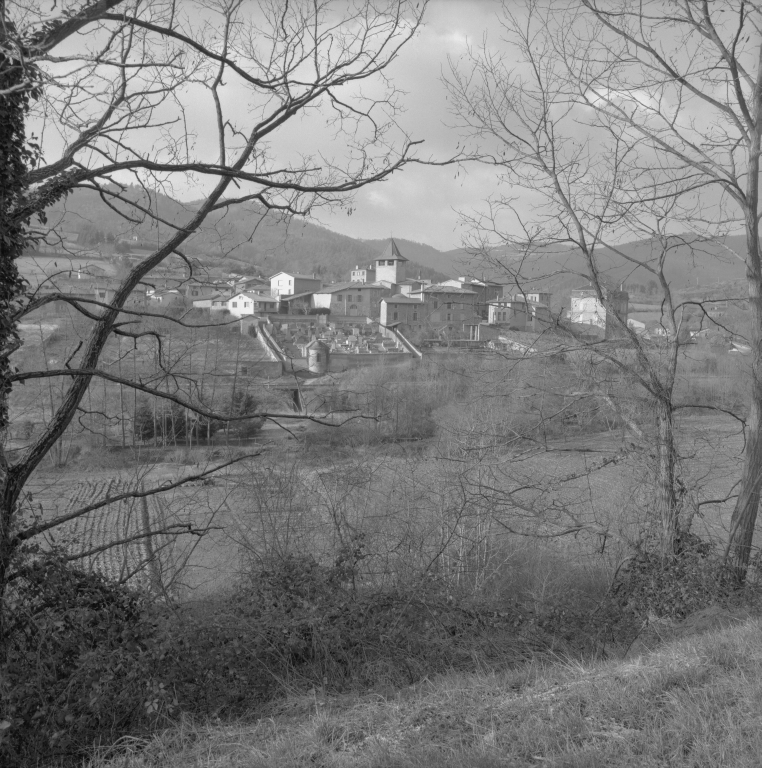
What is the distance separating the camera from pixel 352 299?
52500 millimetres

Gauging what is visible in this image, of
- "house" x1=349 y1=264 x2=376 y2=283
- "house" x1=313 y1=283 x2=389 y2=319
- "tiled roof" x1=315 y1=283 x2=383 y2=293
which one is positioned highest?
"house" x1=349 y1=264 x2=376 y2=283

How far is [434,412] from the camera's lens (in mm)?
24406

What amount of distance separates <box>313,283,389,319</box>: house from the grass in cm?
4507

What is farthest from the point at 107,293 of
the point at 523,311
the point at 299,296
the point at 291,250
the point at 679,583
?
the point at 299,296

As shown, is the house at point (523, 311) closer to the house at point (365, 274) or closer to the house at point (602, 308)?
the house at point (602, 308)

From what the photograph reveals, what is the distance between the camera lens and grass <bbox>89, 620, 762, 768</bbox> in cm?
306

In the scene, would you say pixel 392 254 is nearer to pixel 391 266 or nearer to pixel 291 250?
pixel 391 266

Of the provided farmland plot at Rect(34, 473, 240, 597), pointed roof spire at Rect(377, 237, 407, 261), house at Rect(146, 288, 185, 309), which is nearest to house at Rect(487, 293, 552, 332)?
house at Rect(146, 288, 185, 309)

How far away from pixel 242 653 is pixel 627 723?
3.88 metres

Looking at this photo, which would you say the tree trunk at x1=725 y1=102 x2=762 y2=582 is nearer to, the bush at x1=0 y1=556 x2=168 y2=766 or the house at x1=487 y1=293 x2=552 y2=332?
the house at x1=487 y1=293 x2=552 y2=332

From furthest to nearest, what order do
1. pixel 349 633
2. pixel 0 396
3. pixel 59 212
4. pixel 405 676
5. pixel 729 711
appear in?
pixel 349 633 → pixel 405 676 → pixel 59 212 → pixel 0 396 → pixel 729 711

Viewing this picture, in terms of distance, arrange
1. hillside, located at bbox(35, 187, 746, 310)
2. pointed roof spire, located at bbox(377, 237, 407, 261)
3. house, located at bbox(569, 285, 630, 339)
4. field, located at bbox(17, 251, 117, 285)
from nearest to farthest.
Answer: field, located at bbox(17, 251, 117, 285)
hillside, located at bbox(35, 187, 746, 310)
house, located at bbox(569, 285, 630, 339)
pointed roof spire, located at bbox(377, 237, 407, 261)

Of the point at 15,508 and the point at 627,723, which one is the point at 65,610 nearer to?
the point at 15,508

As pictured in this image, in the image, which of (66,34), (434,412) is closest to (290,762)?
(66,34)
